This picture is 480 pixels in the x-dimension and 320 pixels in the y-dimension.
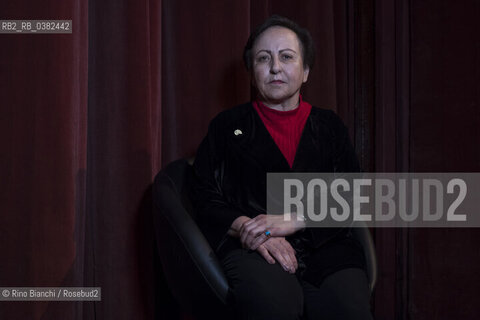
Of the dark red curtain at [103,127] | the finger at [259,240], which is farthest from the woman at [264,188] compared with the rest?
the dark red curtain at [103,127]

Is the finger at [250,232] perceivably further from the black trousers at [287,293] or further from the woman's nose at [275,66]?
the woman's nose at [275,66]

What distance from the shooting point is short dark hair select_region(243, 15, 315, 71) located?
4.64 feet

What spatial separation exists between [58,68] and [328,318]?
1.03 m

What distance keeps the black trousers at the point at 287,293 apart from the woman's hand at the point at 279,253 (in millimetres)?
13

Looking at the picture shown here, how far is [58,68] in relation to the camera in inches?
52.8

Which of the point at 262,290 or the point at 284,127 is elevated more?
the point at 284,127

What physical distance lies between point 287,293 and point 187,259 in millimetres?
277

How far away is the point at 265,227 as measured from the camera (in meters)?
1.21


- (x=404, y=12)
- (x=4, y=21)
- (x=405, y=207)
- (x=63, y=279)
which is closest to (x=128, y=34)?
(x=4, y=21)

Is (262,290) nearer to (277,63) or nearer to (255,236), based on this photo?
(255,236)

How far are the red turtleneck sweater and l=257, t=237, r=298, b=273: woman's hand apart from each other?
29 centimetres

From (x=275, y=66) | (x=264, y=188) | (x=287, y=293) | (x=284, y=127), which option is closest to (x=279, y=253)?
(x=287, y=293)

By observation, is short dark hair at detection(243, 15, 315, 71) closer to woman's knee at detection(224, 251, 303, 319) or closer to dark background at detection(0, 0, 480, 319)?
dark background at detection(0, 0, 480, 319)

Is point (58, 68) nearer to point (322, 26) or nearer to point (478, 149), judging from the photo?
point (322, 26)
